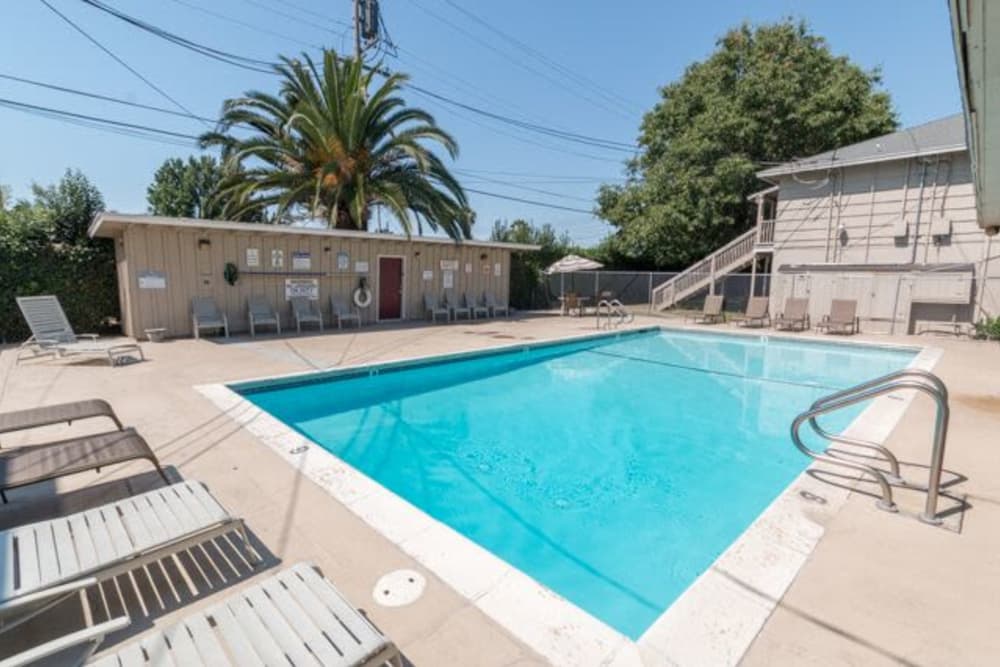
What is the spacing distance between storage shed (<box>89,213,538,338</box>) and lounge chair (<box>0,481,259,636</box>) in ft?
28.0

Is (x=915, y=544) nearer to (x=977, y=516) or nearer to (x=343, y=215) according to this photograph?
(x=977, y=516)

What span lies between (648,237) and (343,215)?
12.9m

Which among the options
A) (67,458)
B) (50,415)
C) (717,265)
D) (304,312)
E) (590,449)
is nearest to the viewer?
(67,458)

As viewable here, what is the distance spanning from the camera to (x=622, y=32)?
67.1 feet

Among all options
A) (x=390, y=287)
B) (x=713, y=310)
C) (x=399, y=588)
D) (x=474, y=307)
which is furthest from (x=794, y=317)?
(x=399, y=588)

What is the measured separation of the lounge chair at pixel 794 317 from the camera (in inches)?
535

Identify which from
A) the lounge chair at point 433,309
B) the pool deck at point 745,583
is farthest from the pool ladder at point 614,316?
the pool deck at point 745,583

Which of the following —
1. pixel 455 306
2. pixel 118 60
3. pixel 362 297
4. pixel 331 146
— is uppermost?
pixel 118 60

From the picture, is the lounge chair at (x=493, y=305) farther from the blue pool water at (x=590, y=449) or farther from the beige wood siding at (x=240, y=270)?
the blue pool water at (x=590, y=449)

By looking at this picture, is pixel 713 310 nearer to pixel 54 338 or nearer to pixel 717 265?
pixel 717 265

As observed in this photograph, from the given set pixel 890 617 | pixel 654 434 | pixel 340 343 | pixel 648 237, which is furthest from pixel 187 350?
pixel 648 237

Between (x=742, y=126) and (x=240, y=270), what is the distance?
62.9 feet

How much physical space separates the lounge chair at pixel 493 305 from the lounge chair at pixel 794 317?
335 inches

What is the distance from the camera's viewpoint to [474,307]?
15578mm
